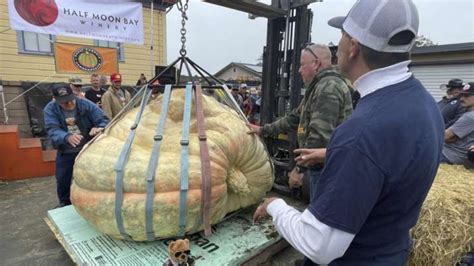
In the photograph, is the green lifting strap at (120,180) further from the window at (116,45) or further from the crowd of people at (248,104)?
the crowd of people at (248,104)

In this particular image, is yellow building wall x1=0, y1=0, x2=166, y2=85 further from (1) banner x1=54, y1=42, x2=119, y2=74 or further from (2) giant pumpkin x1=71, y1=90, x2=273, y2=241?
(2) giant pumpkin x1=71, y1=90, x2=273, y2=241

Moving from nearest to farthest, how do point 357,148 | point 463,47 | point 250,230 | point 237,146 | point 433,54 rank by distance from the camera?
point 357,148 → point 237,146 → point 250,230 → point 463,47 → point 433,54

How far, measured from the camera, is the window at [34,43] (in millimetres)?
6954

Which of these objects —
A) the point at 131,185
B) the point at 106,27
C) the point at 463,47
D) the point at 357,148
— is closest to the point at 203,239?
the point at 131,185

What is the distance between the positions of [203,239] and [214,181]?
1.80ft

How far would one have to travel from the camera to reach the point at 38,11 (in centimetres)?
479

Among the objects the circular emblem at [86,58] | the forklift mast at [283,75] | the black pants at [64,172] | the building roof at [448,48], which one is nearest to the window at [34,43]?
the circular emblem at [86,58]

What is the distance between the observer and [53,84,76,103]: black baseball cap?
3023 mm

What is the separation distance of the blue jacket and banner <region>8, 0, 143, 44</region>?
99.9 inches

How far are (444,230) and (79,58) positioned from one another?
7925mm

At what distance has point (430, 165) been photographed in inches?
36.7

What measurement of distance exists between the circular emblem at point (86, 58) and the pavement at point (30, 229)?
373 centimetres

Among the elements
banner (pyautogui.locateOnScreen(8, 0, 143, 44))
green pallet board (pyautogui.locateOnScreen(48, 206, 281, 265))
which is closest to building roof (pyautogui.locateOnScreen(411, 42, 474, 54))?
banner (pyautogui.locateOnScreen(8, 0, 143, 44))

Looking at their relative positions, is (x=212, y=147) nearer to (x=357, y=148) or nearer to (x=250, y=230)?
(x=250, y=230)
